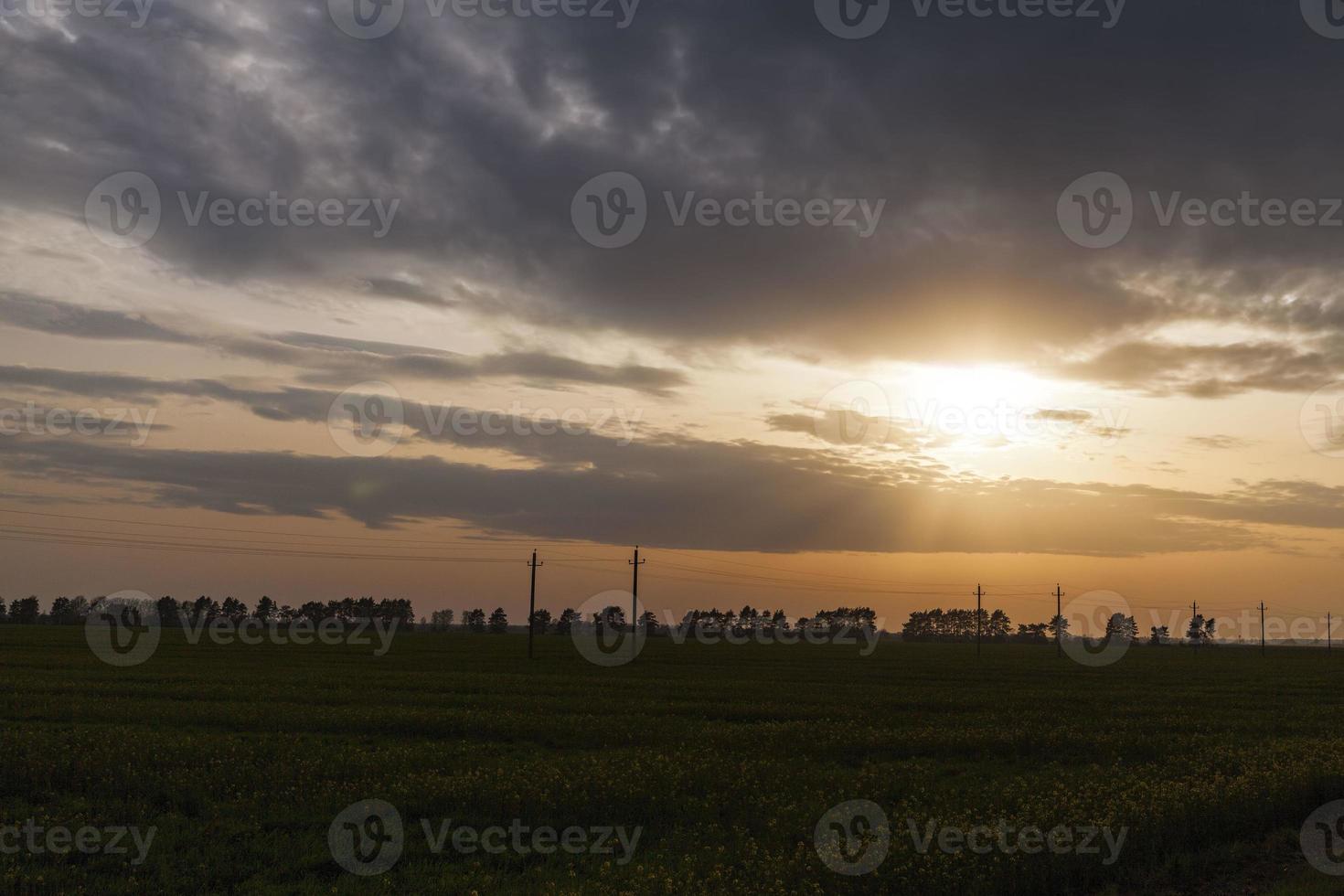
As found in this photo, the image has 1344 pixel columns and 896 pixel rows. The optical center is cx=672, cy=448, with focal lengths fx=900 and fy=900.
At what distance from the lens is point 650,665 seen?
7706 centimetres

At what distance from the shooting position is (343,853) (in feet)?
56.0

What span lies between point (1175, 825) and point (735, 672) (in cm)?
5446

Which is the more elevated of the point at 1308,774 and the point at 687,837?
the point at 1308,774

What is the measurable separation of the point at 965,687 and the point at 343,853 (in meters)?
49.8

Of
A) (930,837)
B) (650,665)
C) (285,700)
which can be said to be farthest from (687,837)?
(650,665)

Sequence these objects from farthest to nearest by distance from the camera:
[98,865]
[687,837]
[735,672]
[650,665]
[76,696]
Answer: [650,665], [735,672], [76,696], [687,837], [98,865]

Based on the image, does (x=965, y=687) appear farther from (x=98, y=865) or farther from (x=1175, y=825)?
(x=98, y=865)

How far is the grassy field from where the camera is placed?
51.5 feet

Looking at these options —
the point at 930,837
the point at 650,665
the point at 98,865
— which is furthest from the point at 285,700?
the point at 650,665

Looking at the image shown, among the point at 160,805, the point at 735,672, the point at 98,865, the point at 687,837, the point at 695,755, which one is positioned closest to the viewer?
the point at 98,865

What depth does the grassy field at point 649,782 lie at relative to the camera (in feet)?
51.5

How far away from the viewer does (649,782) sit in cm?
2200

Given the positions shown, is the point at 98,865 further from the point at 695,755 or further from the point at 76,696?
the point at 76,696

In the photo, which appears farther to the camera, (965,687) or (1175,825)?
(965,687)
